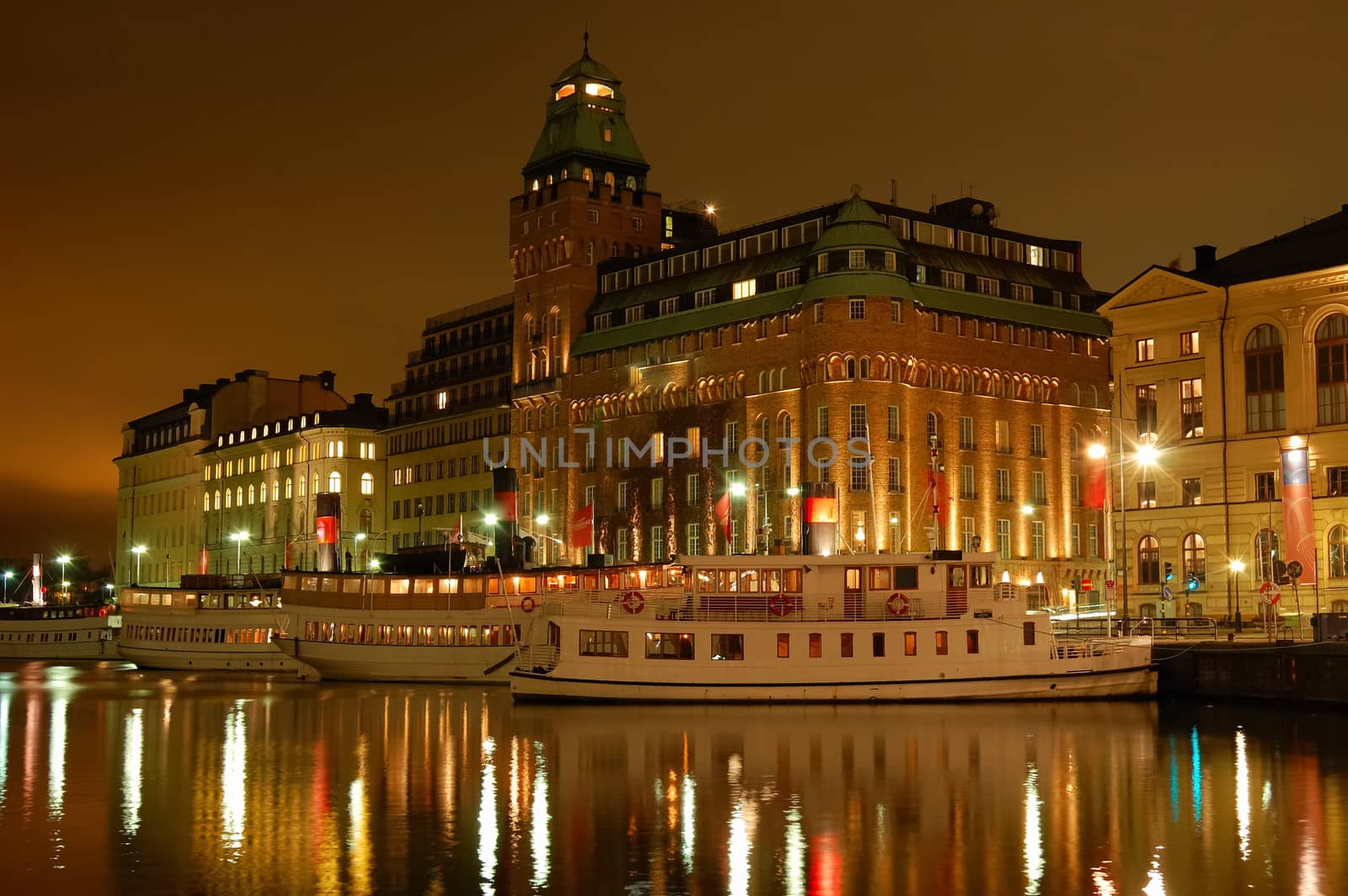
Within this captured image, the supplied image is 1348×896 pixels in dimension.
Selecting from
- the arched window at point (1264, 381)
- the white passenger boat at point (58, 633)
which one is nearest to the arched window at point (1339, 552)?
the arched window at point (1264, 381)

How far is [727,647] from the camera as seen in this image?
2741 inches

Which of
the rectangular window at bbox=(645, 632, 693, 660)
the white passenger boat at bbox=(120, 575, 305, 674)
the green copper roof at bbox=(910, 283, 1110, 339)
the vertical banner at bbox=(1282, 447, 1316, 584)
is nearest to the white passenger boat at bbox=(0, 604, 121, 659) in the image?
the white passenger boat at bbox=(120, 575, 305, 674)

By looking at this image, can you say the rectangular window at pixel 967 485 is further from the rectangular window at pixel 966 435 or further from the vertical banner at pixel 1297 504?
the vertical banner at pixel 1297 504

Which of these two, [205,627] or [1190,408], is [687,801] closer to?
[1190,408]

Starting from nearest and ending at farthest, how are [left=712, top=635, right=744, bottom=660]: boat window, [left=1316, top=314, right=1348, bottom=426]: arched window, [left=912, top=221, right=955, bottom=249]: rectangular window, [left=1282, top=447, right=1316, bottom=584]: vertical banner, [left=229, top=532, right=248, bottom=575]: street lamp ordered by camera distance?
[left=712, top=635, right=744, bottom=660]: boat window → [left=1282, top=447, right=1316, bottom=584]: vertical banner → [left=1316, top=314, right=1348, bottom=426]: arched window → [left=912, top=221, right=955, bottom=249]: rectangular window → [left=229, top=532, right=248, bottom=575]: street lamp

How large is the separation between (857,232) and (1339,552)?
42.5m

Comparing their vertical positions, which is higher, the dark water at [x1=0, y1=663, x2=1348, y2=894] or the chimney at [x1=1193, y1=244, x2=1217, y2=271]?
the chimney at [x1=1193, y1=244, x2=1217, y2=271]

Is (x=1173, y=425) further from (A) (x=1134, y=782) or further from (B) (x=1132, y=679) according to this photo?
(A) (x=1134, y=782)

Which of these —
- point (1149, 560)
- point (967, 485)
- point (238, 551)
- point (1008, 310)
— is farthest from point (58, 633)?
point (1149, 560)

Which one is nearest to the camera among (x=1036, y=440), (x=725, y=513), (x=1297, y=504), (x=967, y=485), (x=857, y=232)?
(x=1297, y=504)

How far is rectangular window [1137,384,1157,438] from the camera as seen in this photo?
292 feet

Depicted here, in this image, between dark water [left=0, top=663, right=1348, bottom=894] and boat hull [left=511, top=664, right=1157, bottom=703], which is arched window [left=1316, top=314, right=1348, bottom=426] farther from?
dark water [left=0, top=663, right=1348, bottom=894]

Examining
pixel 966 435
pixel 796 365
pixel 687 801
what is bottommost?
pixel 687 801

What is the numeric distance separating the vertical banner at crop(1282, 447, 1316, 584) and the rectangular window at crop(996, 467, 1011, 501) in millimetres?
44282
